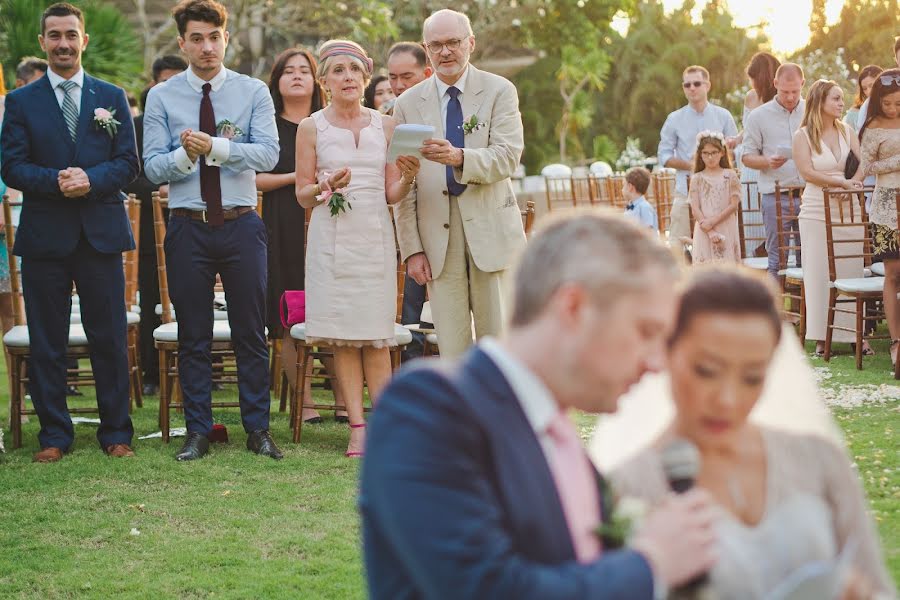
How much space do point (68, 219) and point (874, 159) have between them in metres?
5.32

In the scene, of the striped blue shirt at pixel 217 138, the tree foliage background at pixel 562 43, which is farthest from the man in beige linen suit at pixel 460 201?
the tree foliage background at pixel 562 43

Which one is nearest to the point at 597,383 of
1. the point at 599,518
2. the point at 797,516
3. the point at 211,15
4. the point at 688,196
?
the point at 599,518

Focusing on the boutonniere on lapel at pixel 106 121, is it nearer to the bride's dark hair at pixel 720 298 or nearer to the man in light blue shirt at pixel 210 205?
the man in light blue shirt at pixel 210 205

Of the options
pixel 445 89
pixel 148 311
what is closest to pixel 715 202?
pixel 148 311

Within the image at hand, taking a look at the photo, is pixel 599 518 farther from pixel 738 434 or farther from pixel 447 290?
pixel 447 290

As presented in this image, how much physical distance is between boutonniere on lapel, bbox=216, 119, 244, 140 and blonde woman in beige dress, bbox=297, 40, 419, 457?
1.22ft

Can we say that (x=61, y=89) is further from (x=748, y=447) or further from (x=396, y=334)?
(x=748, y=447)

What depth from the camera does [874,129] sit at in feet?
29.2

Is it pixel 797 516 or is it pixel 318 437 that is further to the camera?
pixel 318 437

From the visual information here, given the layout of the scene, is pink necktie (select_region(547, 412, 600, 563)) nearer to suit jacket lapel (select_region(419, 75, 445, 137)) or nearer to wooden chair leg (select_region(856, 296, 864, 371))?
suit jacket lapel (select_region(419, 75, 445, 137))

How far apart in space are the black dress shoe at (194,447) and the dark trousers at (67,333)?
1.20 ft

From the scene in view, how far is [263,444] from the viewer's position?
A: 6922 millimetres

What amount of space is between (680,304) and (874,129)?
7.54 m

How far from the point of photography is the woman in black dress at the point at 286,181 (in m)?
7.91
